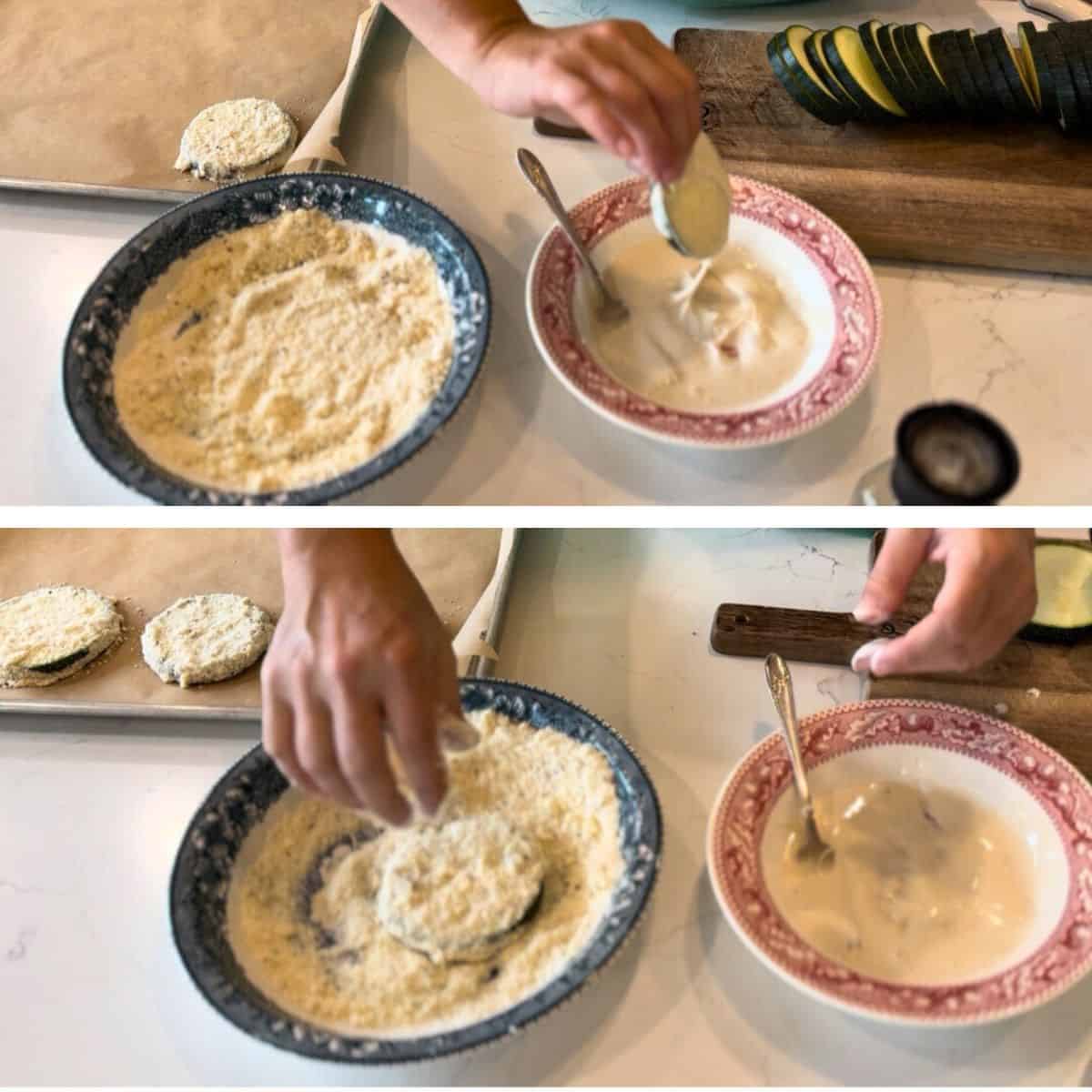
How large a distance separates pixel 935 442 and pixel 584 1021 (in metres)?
0.43

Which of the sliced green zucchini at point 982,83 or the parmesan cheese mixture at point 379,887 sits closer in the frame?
the parmesan cheese mixture at point 379,887

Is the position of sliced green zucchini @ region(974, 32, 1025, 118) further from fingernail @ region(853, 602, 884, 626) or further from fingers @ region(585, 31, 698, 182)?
fingernail @ region(853, 602, 884, 626)

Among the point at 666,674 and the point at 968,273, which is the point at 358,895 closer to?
the point at 666,674

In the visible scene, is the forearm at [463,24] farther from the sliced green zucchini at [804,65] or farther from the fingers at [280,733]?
the fingers at [280,733]

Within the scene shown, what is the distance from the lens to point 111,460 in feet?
2.68

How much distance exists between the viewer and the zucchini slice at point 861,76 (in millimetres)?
1003

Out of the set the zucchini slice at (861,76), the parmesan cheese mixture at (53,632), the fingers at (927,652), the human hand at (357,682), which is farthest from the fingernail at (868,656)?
the parmesan cheese mixture at (53,632)

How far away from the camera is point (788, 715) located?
811 millimetres

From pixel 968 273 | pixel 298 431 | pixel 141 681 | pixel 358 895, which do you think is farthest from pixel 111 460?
pixel 968 273

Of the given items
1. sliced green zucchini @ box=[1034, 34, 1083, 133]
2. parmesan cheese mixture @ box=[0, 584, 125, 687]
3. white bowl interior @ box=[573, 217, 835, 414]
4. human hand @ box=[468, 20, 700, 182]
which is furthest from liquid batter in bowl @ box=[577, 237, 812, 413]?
parmesan cheese mixture @ box=[0, 584, 125, 687]

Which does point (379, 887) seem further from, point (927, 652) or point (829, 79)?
point (829, 79)

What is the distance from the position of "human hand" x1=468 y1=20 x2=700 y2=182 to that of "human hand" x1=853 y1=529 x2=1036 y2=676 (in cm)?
32

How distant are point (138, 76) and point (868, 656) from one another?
913mm

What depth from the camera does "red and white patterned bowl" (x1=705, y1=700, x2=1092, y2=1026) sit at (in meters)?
0.70
